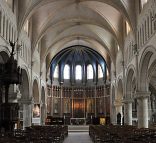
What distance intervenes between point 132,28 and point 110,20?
661 cm

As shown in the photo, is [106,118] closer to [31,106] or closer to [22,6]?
[31,106]

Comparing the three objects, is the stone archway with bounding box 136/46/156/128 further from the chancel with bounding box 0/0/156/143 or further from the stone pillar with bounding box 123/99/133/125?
the stone pillar with bounding box 123/99/133/125

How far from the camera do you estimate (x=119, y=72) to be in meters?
39.9

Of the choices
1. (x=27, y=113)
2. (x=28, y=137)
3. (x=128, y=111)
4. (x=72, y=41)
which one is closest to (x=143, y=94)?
(x=128, y=111)

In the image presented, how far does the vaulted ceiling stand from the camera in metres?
28.5

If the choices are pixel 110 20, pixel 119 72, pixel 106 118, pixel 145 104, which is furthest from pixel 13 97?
pixel 106 118

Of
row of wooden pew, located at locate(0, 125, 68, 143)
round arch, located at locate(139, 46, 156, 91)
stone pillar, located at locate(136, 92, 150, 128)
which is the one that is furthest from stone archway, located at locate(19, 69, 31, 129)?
row of wooden pew, located at locate(0, 125, 68, 143)

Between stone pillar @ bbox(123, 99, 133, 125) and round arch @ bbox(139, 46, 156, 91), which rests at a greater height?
round arch @ bbox(139, 46, 156, 91)

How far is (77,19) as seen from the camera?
3797 centimetres

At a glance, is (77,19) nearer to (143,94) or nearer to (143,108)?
(143,94)

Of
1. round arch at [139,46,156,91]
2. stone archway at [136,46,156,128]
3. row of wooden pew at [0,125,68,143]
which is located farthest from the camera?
stone archway at [136,46,156,128]

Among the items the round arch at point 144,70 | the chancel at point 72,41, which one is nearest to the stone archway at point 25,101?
the chancel at point 72,41

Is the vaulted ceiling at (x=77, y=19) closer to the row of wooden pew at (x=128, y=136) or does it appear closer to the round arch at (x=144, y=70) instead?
the round arch at (x=144, y=70)

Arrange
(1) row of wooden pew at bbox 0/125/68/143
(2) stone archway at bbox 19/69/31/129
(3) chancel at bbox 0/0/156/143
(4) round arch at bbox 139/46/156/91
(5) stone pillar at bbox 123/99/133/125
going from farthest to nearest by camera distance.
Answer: (5) stone pillar at bbox 123/99/133/125 → (2) stone archway at bbox 19/69/31/129 → (4) round arch at bbox 139/46/156/91 → (3) chancel at bbox 0/0/156/143 → (1) row of wooden pew at bbox 0/125/68/143
